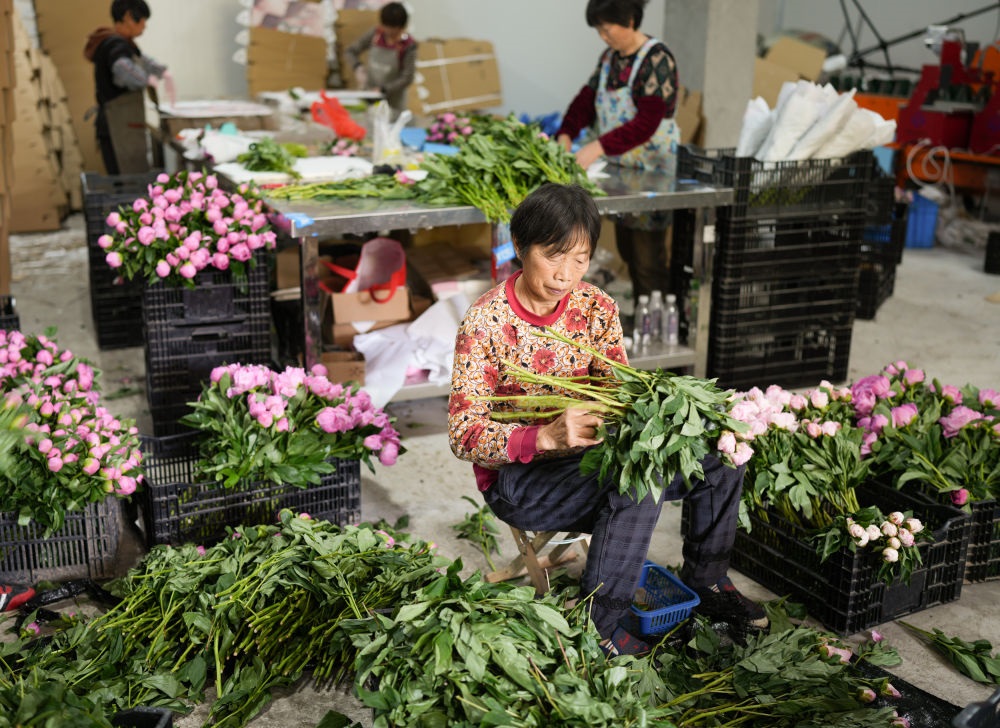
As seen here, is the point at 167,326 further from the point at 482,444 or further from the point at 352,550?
the point at 482,444

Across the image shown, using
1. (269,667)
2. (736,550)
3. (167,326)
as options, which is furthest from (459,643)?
(167,326)

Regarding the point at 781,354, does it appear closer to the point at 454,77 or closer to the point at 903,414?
the point at 903,414

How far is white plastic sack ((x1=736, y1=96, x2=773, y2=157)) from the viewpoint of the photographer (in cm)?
485

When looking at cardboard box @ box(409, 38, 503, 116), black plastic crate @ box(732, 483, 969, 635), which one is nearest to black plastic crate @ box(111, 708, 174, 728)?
black plastic crate @ box(732, 483, 969, 635)

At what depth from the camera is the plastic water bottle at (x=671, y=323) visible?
488cm

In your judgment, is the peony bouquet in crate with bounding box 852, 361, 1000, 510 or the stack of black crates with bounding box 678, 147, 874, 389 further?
the stack of black crates with bounding box 678, 147, 874, 389

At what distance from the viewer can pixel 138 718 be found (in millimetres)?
2135

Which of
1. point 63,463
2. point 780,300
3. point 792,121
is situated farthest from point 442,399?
point 63,463

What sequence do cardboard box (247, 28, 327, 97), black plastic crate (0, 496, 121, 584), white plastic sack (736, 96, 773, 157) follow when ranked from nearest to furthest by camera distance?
black plastic crate (0, 496, 121, 584), white plastic sack (736, 96, 773, 157), cardboard box (247, 28, 327, 97)

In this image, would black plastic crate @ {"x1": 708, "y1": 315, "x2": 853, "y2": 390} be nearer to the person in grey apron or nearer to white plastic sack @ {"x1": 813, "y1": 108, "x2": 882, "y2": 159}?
white plastic sack @ {"x1": 813, "y1": 108, "x2": 882, "y2": 159}

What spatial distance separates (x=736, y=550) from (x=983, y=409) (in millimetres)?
923

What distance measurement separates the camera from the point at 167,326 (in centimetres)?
422

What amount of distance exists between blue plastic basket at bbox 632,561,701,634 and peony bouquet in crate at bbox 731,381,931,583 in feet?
0.91

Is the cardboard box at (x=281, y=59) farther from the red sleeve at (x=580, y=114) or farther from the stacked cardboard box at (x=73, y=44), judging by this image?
the red sleeve at (x=580, y=114)
